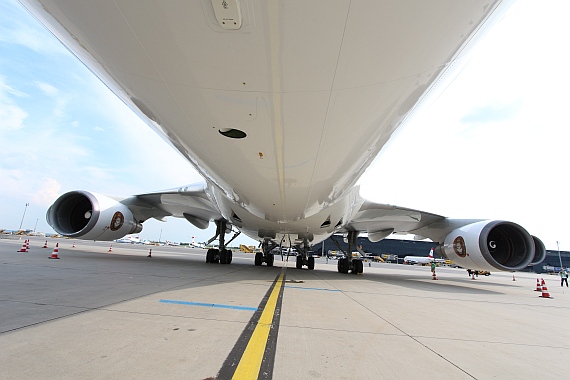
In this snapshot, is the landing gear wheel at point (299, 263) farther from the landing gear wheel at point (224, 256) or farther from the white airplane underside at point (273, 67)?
the white airplane underside at point (273, 67)

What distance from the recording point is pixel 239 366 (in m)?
1.67

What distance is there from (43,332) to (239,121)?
6.70ft

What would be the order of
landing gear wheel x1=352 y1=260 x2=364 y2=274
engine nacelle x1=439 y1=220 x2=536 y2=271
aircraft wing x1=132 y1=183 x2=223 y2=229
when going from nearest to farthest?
engine nacelle x1=439 y1=220 x2=536 y2=271 < aircraft wing x1=132 y1=183 x2=223 y2=229 < landing gear wheel x1=352 y1=260 x2=364 y2=274

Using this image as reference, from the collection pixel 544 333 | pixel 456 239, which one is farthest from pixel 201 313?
pixel 456 239

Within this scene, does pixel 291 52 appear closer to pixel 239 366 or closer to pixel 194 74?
pixel 194 74

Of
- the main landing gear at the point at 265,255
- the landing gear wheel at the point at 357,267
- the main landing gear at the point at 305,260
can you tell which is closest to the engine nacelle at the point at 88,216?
the main landing gear at the point at 265,255

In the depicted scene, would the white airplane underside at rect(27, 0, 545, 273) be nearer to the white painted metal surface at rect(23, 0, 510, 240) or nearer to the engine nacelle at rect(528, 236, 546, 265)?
the white painted metal surface at rect(23, 0, 510, 240)

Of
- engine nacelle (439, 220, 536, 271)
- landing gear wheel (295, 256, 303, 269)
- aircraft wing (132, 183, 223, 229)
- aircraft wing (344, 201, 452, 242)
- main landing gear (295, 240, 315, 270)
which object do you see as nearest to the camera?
engine nacelle (439, 220, 536, 271)

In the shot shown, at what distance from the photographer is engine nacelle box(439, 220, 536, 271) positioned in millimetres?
7391

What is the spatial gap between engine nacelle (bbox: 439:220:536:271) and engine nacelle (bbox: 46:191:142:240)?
963cm

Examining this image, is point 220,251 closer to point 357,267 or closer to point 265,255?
point 265,255

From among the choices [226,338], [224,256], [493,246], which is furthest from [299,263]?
[226,338]

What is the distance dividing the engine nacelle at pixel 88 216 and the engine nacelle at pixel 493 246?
9.63 meters

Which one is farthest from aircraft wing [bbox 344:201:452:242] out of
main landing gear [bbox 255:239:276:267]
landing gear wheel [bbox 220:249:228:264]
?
landing gear wheel [bbox 220:249:228:264]
